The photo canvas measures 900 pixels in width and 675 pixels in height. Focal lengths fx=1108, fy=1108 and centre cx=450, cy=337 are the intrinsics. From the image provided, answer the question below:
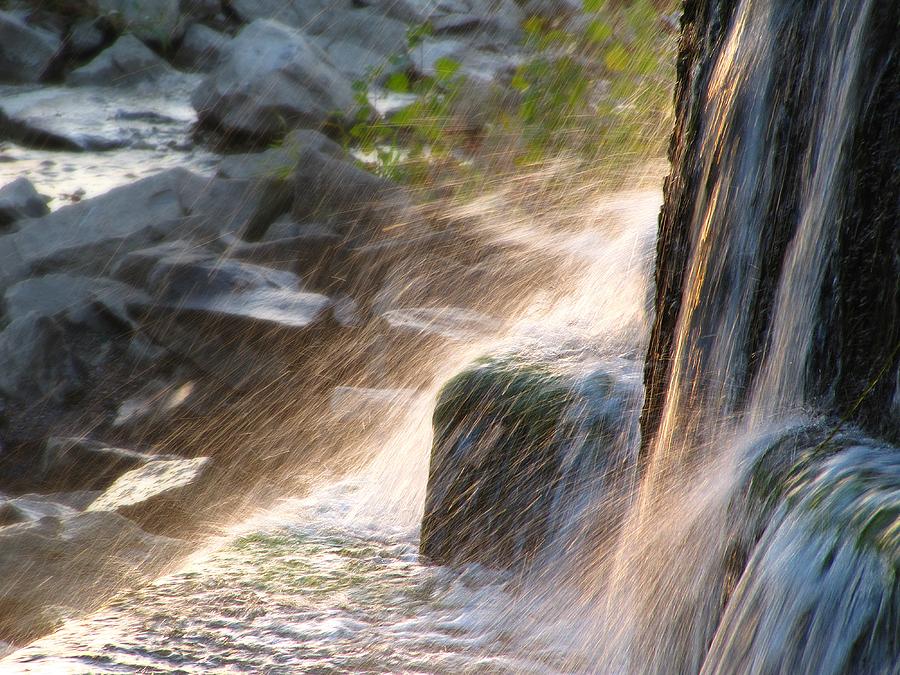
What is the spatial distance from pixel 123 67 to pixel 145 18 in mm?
726

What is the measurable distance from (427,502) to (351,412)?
5.09 feet

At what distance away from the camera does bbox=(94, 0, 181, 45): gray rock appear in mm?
9844

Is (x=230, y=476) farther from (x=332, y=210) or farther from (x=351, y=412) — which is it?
(x=332, y=210)

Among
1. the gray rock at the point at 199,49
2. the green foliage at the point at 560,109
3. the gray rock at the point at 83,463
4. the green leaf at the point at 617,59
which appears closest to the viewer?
the gray rock at the point at 83,463

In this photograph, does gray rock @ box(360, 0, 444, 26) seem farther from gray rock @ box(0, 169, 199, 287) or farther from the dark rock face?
the dark rock face

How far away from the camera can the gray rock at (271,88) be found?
7.54m

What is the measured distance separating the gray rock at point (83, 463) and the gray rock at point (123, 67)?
5.55 m

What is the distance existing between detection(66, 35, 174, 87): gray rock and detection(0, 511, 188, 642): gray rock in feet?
21.1

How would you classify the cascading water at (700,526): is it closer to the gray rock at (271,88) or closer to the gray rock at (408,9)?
the gray rock at (271,88)

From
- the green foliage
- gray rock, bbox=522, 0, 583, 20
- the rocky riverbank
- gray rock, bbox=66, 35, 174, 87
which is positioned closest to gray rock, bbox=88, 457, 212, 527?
the rocky riverbank

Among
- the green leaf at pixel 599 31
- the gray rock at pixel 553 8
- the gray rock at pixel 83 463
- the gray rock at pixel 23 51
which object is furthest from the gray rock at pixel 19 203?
the gray rock at pixel 553 8

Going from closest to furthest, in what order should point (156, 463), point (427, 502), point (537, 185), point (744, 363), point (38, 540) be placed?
point (744, 363) → point (427, 502) → point (38, 540) → point (156, 463) → point (537, 185)

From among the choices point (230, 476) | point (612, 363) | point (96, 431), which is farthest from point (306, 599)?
A: point (96, 431)

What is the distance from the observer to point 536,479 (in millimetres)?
2574
